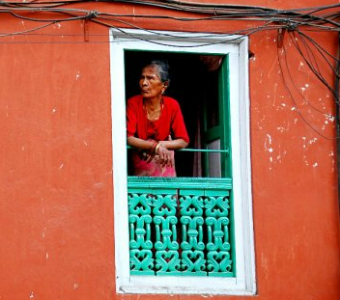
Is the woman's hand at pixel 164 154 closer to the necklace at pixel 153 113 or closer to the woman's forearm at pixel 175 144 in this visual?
the woman's forearm at pixel 175 144

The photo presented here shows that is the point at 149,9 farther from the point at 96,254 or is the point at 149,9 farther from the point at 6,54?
the point at 96,254

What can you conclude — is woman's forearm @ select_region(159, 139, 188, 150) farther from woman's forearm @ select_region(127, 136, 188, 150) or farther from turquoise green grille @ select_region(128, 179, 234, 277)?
turquoise green grille @ select_region(128, 179, 234, 277)

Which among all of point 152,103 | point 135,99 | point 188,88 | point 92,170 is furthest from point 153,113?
point 188,88

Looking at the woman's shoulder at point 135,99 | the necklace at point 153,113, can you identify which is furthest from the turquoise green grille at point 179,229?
the woman's shoulder at point 135,99

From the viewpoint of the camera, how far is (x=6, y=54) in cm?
1137

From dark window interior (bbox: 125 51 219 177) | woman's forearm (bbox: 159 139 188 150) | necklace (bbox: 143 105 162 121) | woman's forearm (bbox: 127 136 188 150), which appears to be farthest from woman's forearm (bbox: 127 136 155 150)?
dark window interior (bbox: 125 51 219 177)

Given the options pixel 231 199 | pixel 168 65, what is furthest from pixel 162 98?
pixel 231 199

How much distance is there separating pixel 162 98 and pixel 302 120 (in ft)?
3.60

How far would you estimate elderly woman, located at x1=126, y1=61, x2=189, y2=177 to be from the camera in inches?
464

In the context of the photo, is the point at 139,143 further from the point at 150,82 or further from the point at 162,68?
the point at 162,68

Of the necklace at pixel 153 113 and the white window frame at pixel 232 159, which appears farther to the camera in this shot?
the necklace at pixel 153 113

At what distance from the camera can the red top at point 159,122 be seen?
38.8 feet

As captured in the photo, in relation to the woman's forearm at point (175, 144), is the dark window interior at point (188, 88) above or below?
above

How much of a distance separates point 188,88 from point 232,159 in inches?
54.1
